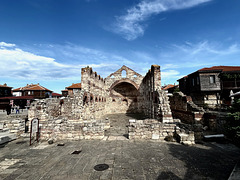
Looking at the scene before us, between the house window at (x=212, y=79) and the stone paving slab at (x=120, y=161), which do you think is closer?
the stone paving slab at (x=120, y=161)

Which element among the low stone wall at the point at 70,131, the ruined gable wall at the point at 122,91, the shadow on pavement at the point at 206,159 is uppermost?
→ the ruined gable wall at the point at 122,91

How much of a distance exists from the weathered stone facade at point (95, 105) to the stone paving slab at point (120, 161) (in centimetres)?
94

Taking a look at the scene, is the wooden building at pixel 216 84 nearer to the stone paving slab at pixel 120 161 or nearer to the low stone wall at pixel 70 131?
the stone paving slab at pixel 120 161

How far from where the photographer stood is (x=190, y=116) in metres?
10.3

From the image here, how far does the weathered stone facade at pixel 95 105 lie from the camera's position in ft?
22.3

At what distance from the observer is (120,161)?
424 centimetres

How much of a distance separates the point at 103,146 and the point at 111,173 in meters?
2.21

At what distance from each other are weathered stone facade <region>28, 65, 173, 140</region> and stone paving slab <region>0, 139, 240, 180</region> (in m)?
0.94

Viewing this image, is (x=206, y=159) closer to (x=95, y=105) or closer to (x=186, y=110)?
(x=186, y=110)

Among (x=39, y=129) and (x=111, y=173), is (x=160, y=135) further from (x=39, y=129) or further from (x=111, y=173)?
(x=39, y=129)

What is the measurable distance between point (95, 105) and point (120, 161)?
11184mm

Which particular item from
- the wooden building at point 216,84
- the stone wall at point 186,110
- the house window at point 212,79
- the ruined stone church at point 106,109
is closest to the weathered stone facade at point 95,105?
the ruined stone church at point 106,109

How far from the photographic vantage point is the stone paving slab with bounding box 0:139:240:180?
11.3ft

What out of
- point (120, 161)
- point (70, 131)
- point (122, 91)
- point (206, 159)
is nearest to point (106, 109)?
point (122, 91)
